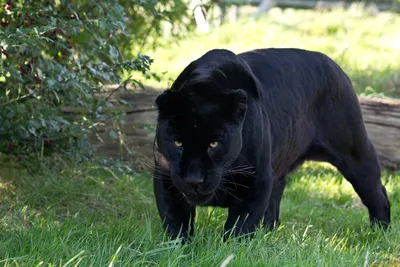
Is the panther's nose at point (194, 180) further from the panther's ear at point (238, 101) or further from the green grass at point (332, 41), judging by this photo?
the green grass at point (332, 41)

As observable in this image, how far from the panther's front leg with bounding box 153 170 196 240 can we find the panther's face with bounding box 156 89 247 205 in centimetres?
25

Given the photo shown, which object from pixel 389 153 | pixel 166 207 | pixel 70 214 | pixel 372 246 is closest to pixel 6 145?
pixel 70 214

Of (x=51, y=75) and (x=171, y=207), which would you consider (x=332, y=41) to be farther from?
(x=171, y=207)

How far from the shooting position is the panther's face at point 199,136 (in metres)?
3.71

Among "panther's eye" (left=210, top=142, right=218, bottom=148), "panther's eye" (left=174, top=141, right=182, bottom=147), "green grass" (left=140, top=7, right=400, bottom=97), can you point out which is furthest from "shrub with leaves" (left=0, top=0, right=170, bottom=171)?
"green grass" (left=140, top=7, right=400, bottom=97)

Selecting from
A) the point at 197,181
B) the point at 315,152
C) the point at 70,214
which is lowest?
the point at 70,214

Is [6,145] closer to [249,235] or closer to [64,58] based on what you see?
[64,58]

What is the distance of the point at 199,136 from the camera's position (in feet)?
12.2

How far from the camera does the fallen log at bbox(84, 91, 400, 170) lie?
6832mm

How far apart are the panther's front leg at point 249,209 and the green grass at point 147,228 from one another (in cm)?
7

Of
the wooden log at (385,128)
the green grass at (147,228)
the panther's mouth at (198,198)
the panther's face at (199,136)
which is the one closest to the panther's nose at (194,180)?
the panther's face at (199,136)

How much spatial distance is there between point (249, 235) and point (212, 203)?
264 millimetres

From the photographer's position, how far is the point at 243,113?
3.86m

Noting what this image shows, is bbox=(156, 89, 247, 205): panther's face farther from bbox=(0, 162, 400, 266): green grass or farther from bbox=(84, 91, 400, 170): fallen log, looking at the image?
bbox=(84, 91, 400, 170): fallen log
